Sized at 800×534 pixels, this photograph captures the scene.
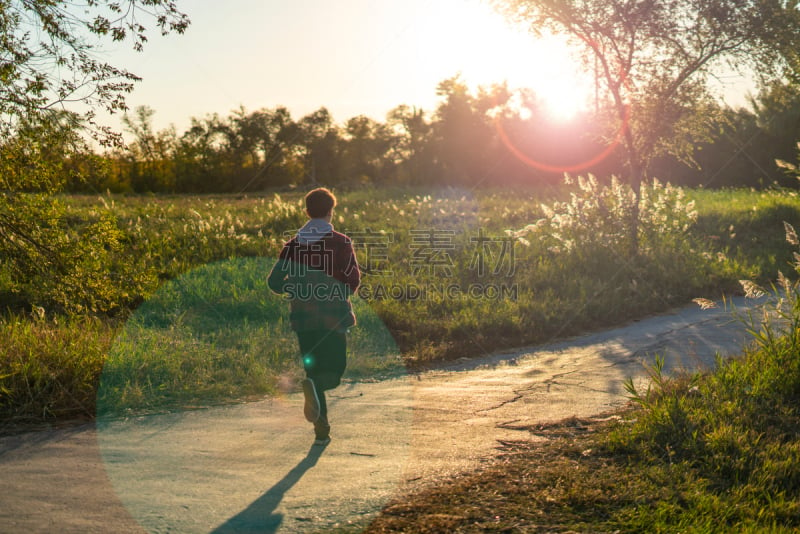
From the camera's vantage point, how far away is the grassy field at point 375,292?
739cm

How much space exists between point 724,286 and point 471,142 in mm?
45362

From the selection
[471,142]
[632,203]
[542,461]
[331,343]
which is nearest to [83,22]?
[331,343]

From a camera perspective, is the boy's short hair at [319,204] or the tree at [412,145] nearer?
Result: the boy's short hair at [319,204]

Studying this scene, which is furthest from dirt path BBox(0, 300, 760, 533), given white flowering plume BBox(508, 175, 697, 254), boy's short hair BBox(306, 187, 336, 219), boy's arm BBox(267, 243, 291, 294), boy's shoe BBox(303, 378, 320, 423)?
white flowering plume BBox(508, 175, 697, 254)

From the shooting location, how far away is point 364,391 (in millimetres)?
7938

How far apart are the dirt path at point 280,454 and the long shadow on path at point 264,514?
0.04 feet

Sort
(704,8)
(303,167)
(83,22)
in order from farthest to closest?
(303,167)
(704,8)
(83,22)

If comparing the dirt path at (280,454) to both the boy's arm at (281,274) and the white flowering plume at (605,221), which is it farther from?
the white flowering plume at (605,221)

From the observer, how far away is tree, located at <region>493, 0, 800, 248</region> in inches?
638

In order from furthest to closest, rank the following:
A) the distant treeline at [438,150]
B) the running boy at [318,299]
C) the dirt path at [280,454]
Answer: the distant treeline at [438,150] → the running boy at [318,299] → the dirt path at [280,454]

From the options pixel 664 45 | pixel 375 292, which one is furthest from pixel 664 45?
pixel 375 292

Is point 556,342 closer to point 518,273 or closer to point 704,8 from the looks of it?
point 518,273

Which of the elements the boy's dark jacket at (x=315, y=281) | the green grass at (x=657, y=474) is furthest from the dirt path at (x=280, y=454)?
the boy's dark jacket at (x=315, y=281)

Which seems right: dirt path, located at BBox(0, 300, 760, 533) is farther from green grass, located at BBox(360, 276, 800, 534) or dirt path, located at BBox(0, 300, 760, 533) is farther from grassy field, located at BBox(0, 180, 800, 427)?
grassy field, located at BBox(0, 180, 800, 427)
